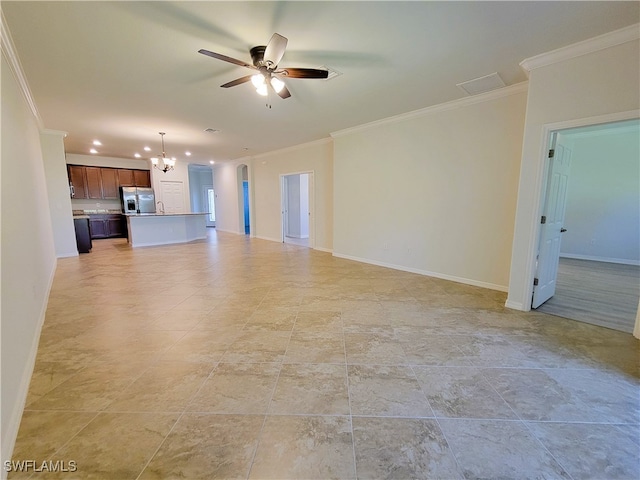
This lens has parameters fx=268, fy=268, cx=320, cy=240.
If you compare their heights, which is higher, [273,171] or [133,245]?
[273,171]

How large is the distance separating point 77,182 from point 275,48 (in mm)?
9796

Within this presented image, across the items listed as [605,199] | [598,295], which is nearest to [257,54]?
[598,295]

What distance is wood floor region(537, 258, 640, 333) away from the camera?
3.02 metres

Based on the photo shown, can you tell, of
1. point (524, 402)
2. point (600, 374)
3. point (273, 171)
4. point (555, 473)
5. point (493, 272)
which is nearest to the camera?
point (555, 473)

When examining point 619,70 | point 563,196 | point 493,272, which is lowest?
point 493,272

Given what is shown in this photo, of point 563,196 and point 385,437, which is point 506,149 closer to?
point 563,196

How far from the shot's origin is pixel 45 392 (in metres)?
1.86

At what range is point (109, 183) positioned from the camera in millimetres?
9180

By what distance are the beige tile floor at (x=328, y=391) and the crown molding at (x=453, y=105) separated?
277 cm

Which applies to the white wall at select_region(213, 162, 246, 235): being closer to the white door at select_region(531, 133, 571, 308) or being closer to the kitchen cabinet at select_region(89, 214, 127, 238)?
the kitchen cabinet at select_region(89, 214, 127, 238)

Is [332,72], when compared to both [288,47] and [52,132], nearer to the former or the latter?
[288,47]

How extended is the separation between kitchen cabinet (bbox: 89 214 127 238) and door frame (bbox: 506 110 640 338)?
11.4 metres

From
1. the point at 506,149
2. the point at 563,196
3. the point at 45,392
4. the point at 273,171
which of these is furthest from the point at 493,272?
the point at 273,171

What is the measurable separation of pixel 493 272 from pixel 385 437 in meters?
3.32
